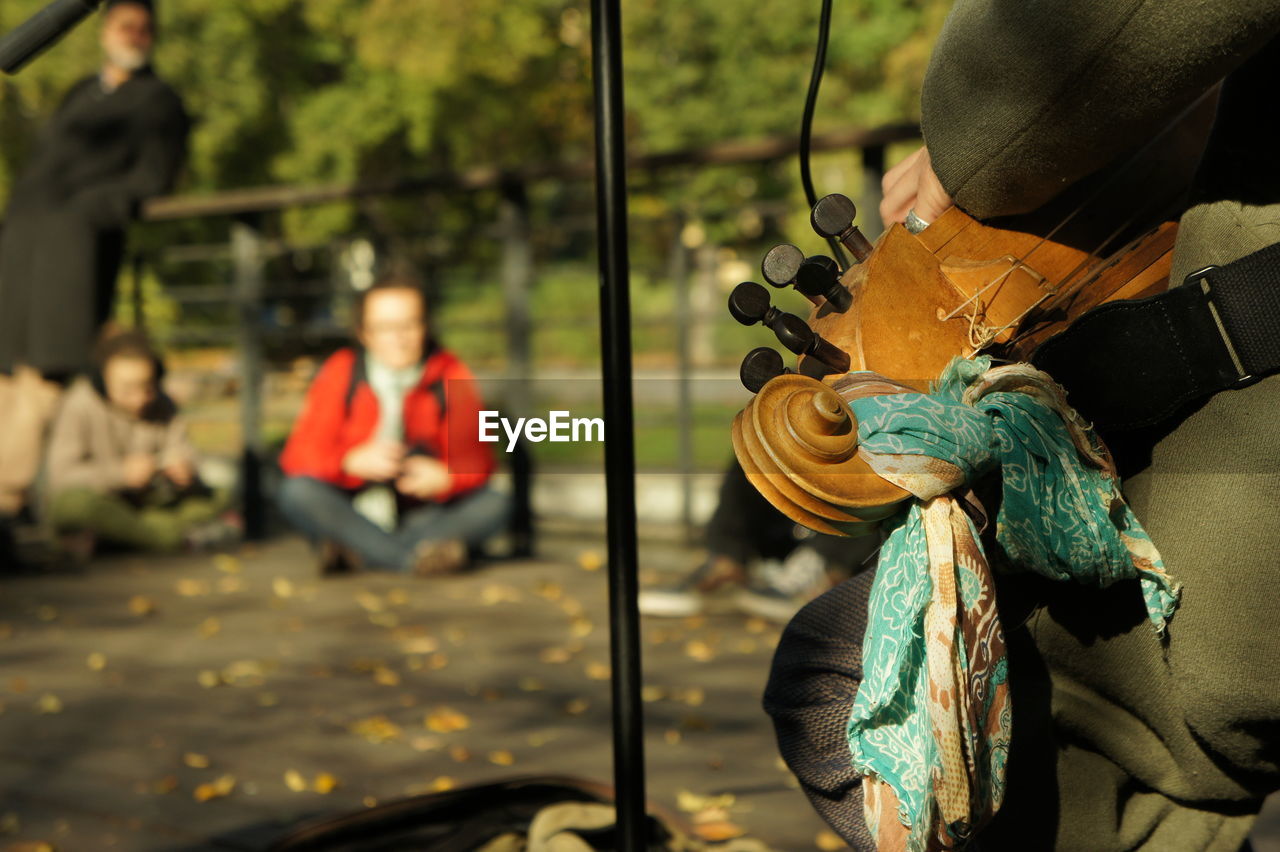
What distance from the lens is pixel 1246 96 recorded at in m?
1.33

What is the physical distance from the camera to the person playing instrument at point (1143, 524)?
1199 millimetres

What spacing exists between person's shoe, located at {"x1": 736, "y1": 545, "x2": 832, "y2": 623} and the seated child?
3171mm

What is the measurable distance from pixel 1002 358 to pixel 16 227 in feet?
19.9

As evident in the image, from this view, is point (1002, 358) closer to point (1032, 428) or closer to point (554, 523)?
point (1032, 428)

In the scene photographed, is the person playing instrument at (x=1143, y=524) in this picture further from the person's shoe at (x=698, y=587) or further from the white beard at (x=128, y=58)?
the white beard at (x=128, y=58)

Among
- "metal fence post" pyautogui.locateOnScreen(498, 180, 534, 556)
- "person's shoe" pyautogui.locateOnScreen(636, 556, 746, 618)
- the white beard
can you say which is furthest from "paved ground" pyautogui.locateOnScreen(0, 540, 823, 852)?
the white beard

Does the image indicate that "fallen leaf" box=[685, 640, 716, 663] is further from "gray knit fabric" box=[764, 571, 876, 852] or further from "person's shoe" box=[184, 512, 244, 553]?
"person's shoe" box=[184, 512, 244, 553]

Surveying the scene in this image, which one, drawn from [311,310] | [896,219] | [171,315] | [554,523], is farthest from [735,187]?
[896,219]

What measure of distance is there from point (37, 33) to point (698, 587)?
3778 mm

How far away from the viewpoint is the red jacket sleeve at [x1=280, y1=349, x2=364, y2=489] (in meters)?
5.93

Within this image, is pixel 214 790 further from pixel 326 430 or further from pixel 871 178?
pixel 871 178

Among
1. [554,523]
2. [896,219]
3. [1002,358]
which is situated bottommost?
[554,523]

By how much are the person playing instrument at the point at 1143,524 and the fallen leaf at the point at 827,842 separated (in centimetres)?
124

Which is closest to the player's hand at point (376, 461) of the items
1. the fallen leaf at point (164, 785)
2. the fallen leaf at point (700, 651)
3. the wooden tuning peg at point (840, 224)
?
the fallen leaf at point (700, 651)
